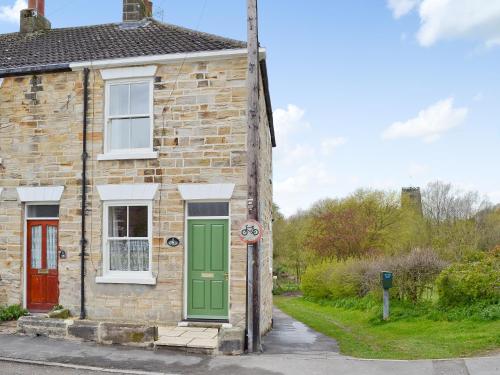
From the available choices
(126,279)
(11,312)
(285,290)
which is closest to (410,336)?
(126,279)

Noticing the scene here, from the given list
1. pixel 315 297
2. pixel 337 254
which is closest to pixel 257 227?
pixel 315 297

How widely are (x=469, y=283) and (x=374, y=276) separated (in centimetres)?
570

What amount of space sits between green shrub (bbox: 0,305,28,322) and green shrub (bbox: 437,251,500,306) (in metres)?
10.2

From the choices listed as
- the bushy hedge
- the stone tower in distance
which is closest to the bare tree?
the stone tower in distance

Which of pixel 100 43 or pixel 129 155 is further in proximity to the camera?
pixel 100 43

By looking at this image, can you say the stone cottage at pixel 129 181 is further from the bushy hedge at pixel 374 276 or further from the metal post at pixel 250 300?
the bushy hedge at pixel 374 276

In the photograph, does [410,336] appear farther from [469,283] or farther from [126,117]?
[126,117]

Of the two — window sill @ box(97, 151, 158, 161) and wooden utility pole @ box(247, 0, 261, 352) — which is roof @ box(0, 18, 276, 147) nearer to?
wooden utility pole @ box(247, 0, 261, 352)

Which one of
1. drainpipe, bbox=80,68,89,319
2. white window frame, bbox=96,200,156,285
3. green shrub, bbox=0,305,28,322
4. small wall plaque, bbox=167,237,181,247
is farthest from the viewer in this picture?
green shrub, bbox=0,305,28,322

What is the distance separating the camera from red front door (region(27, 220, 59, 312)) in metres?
11.4

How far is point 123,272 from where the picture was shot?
10.9 metres

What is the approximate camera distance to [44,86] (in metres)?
11.5

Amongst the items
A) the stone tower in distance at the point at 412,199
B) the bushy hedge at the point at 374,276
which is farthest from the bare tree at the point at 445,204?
the bushy hedge at the point at 374,276

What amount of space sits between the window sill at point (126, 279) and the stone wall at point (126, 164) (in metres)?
0.12
